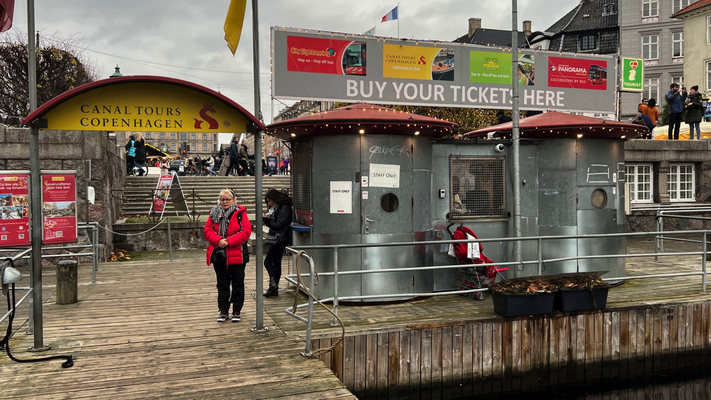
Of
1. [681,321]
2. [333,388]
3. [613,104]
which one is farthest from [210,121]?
[613,104]

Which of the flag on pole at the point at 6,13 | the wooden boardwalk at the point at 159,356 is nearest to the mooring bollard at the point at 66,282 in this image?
the wooden boardwalk at the point at 159,356

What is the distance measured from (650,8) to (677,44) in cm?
392

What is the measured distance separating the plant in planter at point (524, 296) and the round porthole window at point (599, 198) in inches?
121

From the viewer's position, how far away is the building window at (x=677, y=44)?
4835cm

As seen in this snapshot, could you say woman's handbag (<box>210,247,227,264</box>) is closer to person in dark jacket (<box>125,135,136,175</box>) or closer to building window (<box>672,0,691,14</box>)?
person in dark jacket (<box>125,135,136,175</box>)

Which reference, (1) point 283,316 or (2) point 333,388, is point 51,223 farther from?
(2) point 333,388

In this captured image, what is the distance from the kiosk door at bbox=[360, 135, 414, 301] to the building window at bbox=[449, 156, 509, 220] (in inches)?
43.0

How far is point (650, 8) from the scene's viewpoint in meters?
49.2

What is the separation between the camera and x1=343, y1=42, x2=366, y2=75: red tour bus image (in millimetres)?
10586

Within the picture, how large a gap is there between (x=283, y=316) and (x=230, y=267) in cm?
105

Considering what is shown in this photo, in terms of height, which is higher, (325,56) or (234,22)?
(325,56)

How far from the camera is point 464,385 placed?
7734mm

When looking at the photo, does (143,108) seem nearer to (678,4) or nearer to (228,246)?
(228,246)

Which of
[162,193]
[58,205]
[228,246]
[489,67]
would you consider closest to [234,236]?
[228,246]
